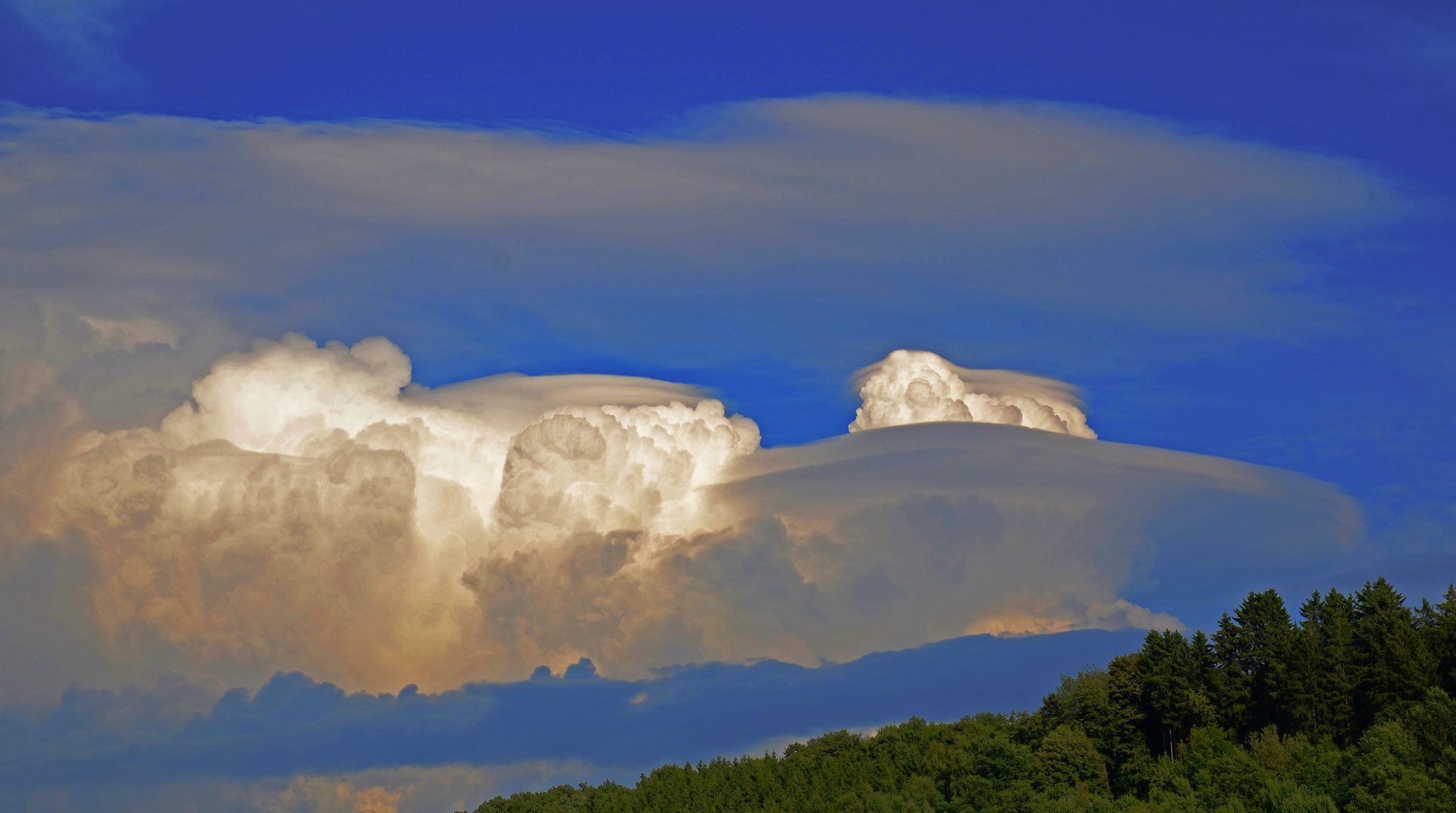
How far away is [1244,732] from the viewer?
16012 cm

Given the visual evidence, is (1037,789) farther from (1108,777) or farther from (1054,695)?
(1054,695)

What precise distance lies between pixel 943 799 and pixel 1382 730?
62.5m

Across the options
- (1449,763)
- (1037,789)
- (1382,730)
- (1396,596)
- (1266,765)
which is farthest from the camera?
(1037,789)

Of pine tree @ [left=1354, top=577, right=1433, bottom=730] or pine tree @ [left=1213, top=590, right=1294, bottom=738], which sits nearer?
pine tree @ [left=1354, top=577, right=1433, bottom=730]

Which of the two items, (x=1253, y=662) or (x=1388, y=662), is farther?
(x=1253, y=662)

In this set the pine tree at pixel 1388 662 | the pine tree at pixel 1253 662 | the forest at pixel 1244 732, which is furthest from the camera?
the pine tree at pixel 1253 662

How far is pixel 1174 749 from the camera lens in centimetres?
16662

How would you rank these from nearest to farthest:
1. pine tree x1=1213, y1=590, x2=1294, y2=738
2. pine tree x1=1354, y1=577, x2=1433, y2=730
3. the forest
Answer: the forest < pine tree x1=1354, y1=577, x2=1433, y2=730 < pine tree x1=1213, y1=590, x2=1294, y2=738

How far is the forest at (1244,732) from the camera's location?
13125 centimetres

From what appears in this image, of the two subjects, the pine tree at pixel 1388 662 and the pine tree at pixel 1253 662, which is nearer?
the pine tree at pixel 1388 662

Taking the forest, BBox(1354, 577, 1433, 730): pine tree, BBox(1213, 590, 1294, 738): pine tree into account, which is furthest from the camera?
BBox(1213, 590, 1294, 738): pine tree

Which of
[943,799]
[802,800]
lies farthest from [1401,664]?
[802,800]

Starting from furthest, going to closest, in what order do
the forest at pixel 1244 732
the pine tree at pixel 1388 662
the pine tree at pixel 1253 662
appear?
1. the pine tree at pixel 1253 662
2. the pine tree at pixel 1388 662
3. the forest at pixel 1244 732

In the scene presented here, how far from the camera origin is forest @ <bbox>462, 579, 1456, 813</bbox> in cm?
13125
